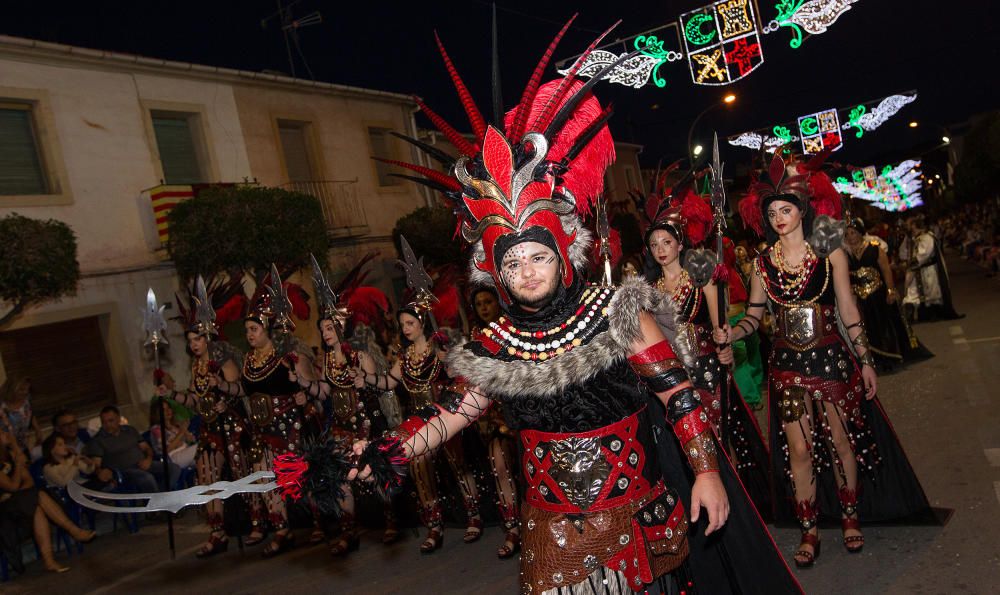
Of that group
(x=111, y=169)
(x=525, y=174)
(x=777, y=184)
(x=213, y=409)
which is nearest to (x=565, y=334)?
(x=525, y=174)

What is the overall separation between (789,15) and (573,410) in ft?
26.7

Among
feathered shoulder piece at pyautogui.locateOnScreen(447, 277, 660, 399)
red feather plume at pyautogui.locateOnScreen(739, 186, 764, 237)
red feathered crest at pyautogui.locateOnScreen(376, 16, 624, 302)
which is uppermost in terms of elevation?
red feathered crest at pyautogui.locateOnScreen(376, 16, 624, 302)

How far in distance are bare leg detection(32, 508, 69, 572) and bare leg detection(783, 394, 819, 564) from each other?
285 inches

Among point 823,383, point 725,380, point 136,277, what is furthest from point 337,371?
point 136,277

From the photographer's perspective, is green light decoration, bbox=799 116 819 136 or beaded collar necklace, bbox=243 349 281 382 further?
green light decoration, bbox=799 116 819 136

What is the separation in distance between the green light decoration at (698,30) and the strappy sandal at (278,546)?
802 centimetres

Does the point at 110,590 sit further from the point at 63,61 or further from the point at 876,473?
the point at 63,61

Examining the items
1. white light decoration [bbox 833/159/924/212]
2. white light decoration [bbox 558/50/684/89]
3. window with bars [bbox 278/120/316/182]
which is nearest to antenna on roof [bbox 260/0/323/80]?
window with bars [bbox 278/120/316/182]

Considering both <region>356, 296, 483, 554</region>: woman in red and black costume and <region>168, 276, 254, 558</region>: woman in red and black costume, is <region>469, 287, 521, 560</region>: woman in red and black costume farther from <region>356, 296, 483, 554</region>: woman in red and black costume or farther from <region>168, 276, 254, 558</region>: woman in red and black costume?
<region>168, 276, 254, 558</region>: woman in red and black costume

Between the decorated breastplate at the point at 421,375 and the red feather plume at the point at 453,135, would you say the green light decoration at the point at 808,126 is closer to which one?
the decorated breastplate at the point at 421,375

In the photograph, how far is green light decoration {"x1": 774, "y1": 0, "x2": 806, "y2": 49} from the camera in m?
9.27

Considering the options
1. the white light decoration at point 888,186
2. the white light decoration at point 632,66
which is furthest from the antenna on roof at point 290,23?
the white light decoration at point 888,186

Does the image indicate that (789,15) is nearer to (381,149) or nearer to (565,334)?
(565,334)

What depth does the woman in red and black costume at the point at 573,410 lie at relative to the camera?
2803 mm
